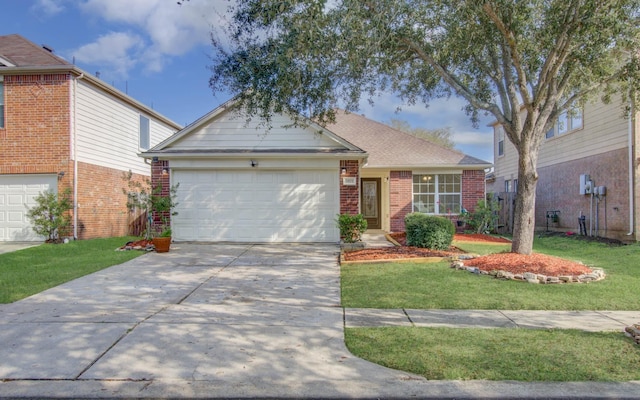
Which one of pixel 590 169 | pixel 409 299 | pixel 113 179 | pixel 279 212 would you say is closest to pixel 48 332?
pixel 409 299

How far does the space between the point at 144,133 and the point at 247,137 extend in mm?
7375

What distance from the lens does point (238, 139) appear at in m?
12.4

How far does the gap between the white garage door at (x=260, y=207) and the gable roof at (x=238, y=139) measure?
0.75m

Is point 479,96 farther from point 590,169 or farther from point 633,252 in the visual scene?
point 590,169

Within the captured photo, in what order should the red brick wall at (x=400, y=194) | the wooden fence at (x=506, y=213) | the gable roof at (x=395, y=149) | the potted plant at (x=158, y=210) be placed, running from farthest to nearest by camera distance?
the wooden fence at (x=506, y=213) → the red brick wall at (x=400, y=194) → the gable roof at (x=395, y=149) → the potted plant at (x=158, y=210)

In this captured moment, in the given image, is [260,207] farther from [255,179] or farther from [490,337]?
[490,337]

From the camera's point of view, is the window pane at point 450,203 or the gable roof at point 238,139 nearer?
the gable roof at point 238,139

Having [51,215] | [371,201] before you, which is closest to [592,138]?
[371,201]

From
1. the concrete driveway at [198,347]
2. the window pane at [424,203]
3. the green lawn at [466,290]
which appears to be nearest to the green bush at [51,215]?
the concrete driveway at [198,347]

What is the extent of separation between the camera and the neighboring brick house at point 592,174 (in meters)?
11.9

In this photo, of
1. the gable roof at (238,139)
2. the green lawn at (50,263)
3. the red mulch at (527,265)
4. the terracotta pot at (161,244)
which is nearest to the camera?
the green lawn at (50,263)

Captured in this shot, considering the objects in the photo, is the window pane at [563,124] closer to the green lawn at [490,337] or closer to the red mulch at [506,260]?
the red mulch at [506,260]

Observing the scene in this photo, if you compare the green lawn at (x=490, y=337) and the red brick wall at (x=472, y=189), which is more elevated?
the red brick wall at (x=472, y=189)

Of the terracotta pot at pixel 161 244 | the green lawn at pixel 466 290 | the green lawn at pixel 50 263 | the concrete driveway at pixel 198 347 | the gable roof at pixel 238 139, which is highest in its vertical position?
the gable roof at pixel 238 139
